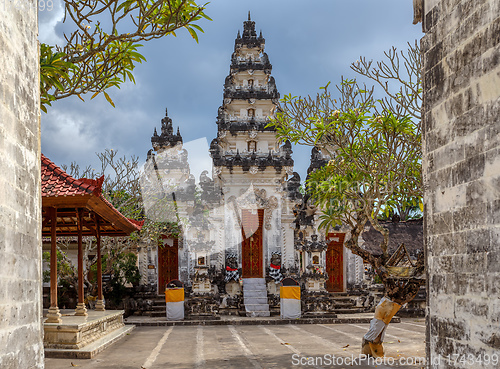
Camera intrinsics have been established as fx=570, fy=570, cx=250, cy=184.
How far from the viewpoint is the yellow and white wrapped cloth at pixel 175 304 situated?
18.2m

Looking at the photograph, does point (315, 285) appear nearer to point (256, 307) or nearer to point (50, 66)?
point (256, 307)

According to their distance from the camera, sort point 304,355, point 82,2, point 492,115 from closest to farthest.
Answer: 1. point 492,115
2. point 82,2
3. point 304,355

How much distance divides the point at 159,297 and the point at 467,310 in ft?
57.8

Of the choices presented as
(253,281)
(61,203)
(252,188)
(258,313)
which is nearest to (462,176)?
(61,203)

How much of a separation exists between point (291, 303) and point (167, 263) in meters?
6.95

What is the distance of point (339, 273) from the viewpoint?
24.2 m

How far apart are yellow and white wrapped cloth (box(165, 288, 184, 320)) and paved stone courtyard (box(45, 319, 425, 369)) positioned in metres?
1.23

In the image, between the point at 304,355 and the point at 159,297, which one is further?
the point at 159,297

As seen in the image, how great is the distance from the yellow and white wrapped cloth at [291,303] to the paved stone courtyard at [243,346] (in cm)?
116

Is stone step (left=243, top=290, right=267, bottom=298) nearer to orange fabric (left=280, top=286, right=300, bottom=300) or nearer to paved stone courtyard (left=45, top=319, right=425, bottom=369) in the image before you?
orange fabric (left=280, top=286, right=300, bottom=300)

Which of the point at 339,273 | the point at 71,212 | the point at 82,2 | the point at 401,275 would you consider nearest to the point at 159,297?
the point at 339,273

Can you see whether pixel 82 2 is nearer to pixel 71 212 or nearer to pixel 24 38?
pixel 24 38

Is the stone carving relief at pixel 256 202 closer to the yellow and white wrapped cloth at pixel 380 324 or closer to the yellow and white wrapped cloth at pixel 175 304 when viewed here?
the yellow and white wrapped cloth at pixel 175 304

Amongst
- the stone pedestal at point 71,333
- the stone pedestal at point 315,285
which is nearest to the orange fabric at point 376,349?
the stone pedestal at point 71,333
